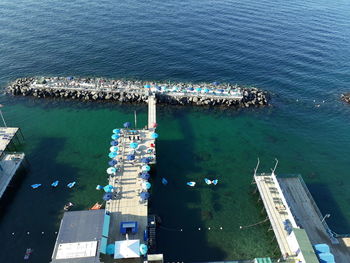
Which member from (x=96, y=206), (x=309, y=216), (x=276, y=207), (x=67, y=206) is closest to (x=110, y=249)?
(x=96, y=206)

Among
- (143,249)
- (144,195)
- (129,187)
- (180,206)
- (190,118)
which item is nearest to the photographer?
(143,249)

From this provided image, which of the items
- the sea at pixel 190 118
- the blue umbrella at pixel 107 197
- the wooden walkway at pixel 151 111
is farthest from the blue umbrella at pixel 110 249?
the wooden walkway at pixel 151 111

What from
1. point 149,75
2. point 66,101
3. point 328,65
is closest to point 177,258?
point 66,101

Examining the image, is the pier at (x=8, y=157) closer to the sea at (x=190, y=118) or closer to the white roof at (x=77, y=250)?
the sea at (x=190, y=118)

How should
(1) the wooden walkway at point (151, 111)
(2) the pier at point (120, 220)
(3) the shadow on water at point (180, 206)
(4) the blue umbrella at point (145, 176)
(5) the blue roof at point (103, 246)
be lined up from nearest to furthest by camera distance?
(2) the pier at point (120, 220) → (5) the blue roof at point (103, 246) → (3) the shadow on water at point (180, 206) → (4) the blue umbrella at point (145, 176) → (1) the wooden walkway at point (151, 111)

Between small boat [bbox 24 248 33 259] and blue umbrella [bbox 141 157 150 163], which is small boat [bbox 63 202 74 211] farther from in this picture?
blue umbrella [bbox 141 157 150 163]

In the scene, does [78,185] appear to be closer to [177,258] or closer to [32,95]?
[177,258]

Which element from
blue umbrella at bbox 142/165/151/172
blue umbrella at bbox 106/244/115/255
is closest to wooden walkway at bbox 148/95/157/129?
blue umbrella at bbox 142/165/151/172

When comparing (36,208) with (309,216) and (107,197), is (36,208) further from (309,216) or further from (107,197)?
(309,216)
